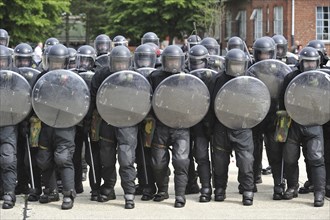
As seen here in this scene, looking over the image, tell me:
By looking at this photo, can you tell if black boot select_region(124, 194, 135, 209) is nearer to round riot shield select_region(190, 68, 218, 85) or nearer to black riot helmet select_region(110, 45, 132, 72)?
black riot helmet select_region(110, 45, 132, 72)

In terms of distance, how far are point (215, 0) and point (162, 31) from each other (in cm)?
284

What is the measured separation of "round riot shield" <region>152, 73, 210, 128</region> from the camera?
31.2 feet

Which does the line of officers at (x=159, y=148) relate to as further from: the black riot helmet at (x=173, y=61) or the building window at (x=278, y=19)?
the building window at (x=278, y=19)

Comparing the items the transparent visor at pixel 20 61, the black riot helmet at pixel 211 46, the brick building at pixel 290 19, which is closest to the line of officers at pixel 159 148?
the transparent visor at pixel 20 61

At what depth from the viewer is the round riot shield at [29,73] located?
10.0 metres

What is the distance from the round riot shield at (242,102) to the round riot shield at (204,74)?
539mm

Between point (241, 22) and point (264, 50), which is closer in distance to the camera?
point (264, 50)

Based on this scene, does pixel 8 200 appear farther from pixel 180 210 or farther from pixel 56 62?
pixel 180 210

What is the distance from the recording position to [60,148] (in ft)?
31.2

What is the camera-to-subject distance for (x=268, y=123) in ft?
33.6

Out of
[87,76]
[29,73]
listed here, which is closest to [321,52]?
[87,76]

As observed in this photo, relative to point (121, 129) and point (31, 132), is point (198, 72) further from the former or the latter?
point (31, 132)

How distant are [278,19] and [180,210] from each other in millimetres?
27539

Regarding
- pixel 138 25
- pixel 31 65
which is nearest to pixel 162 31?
pixel 138 25
